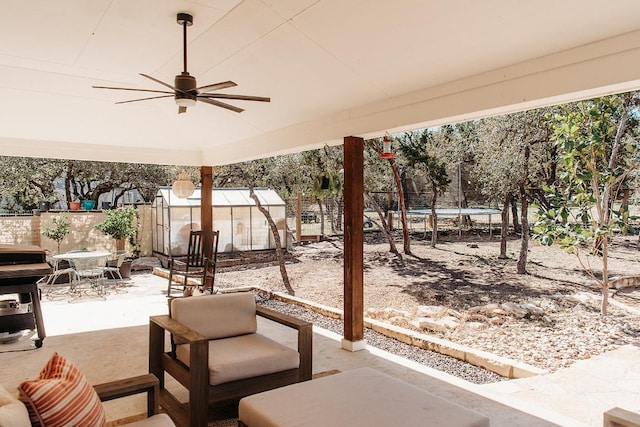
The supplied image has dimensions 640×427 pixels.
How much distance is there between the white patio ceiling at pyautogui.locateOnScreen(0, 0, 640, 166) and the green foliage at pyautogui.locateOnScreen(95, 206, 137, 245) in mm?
4413

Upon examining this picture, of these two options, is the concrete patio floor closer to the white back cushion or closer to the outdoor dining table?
the white back cushion

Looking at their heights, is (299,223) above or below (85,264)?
above

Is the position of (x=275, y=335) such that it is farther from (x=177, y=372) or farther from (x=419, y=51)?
(x=419, y=51)

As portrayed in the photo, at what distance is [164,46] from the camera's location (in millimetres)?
3732

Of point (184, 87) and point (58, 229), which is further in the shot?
point (58, 229)

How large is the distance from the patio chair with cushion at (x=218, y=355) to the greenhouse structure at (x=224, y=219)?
710 cm

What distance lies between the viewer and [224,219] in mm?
10477

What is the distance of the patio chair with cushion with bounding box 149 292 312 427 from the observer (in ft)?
8.60

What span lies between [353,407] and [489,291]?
6.35m

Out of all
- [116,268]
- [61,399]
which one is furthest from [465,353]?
[116,268]

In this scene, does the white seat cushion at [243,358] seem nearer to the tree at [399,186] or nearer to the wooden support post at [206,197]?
the wooden support post at [206,197]

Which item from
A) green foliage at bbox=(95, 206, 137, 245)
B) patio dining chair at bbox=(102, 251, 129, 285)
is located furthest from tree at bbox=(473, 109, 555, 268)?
green foliage at bbox=(95, 206, 137, 245)

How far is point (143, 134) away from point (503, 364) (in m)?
5.47

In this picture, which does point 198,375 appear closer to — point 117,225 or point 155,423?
point 155,423
